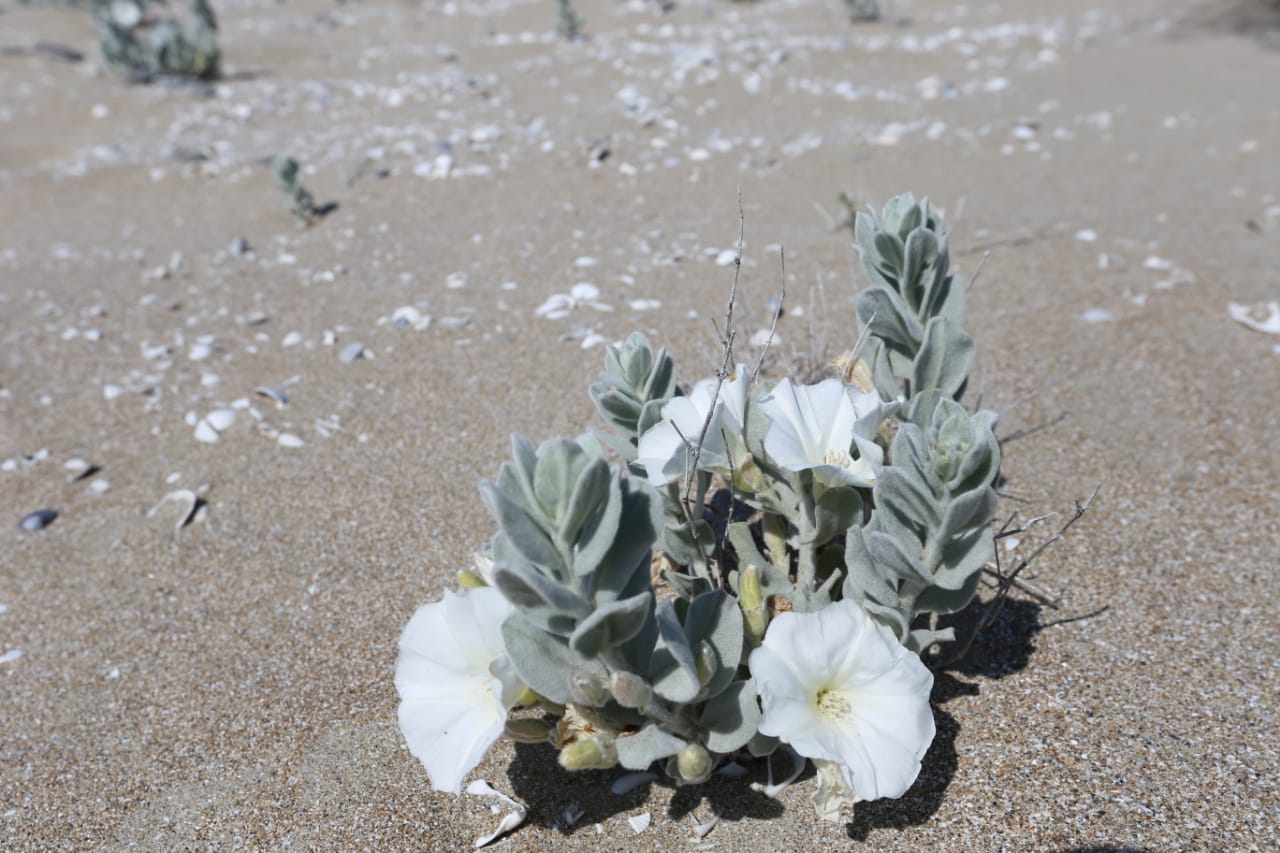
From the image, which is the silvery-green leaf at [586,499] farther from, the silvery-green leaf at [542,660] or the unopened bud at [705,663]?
the unopened bud at [705,663]

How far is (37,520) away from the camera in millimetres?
2523

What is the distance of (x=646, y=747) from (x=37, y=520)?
206cm

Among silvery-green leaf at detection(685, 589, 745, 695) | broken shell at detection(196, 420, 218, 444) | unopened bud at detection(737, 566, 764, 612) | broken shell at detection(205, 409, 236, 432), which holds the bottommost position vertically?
broken shell at detection(196, 420, 218, 444)

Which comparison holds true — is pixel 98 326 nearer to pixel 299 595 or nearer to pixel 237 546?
pixel 237 546

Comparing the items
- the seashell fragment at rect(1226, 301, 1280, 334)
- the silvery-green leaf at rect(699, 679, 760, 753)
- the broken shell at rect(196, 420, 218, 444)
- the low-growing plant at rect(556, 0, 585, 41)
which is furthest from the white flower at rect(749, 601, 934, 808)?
the low-growing plant at rect(556, 0, 585, 41)

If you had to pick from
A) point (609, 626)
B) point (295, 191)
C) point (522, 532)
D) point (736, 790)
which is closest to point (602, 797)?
point (736, 790)

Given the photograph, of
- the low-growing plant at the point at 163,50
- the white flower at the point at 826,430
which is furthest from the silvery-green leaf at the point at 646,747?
the low-growing plant at the point at 163,50

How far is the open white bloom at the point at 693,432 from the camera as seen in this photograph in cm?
139

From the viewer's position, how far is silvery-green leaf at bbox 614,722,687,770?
1.29 m

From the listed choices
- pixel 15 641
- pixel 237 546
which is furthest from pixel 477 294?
pixel 15 641

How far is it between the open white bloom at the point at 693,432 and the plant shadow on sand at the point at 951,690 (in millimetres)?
590

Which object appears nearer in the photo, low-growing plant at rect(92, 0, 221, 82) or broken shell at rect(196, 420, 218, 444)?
broken shell at rect(196, 420, 218, 444)

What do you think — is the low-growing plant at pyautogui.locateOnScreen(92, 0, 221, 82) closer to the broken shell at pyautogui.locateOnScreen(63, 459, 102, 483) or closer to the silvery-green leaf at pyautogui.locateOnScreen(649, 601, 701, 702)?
the broken shell at pyautogui.locateOnScreen(63, 459, 102, 483)

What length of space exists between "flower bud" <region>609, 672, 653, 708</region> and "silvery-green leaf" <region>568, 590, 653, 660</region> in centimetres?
4
